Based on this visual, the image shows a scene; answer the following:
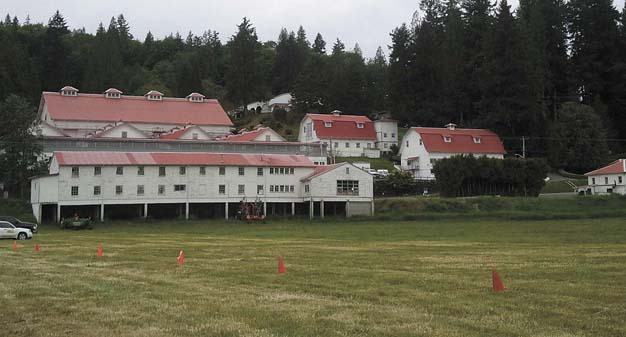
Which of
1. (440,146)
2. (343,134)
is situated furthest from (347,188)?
(343,134)

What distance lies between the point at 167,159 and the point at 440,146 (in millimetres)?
40068

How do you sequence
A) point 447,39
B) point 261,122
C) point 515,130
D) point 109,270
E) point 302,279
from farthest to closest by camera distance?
point 261,122 → point 447,39 → point 515,130 → point 109,270 → point 302,279

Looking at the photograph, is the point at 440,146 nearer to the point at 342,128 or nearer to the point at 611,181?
the point at 342,128

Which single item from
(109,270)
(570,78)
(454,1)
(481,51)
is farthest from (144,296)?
(454,1)

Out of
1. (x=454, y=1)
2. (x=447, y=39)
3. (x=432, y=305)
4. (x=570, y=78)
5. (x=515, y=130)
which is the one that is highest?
(x=454, y=1)

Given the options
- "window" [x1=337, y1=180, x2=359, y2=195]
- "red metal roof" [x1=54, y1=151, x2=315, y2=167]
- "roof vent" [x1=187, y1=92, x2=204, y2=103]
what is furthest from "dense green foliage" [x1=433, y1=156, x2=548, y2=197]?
"roof vent" [x1=187, y1=92, x2=204, y2=103]

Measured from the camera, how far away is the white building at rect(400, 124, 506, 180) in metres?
87.8

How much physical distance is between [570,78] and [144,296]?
10164 cm

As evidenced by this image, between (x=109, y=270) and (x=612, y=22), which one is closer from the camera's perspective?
(x=109, y=270)

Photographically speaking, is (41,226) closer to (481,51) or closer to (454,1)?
(481,51)

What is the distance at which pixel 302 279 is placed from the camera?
55.1 ft

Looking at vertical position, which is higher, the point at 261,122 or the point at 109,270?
the point at 261,122

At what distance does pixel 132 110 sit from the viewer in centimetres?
9544

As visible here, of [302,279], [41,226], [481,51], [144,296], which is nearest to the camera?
[144,296]
